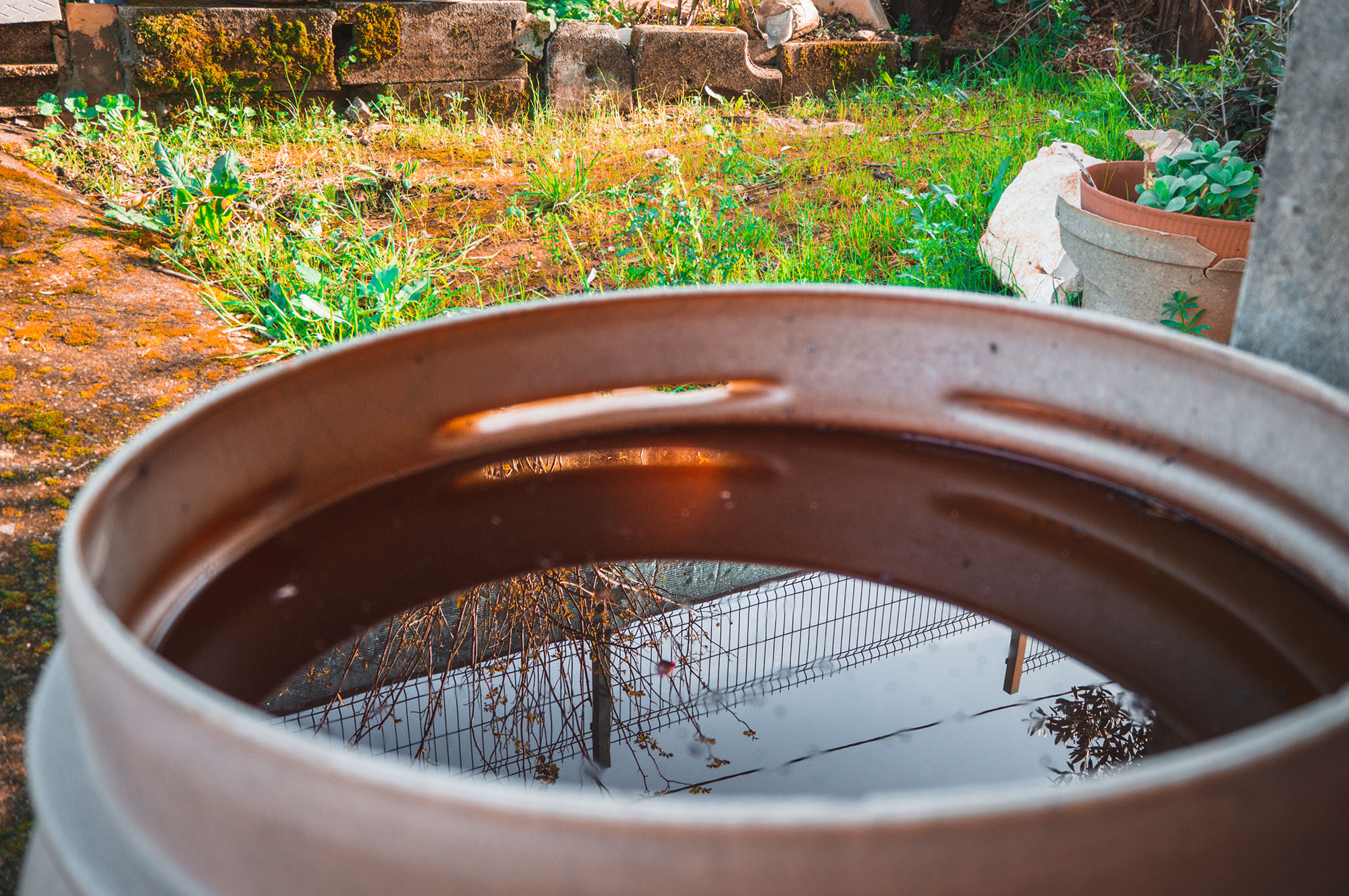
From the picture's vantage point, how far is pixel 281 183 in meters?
3.11

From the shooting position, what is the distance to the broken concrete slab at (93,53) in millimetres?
3697

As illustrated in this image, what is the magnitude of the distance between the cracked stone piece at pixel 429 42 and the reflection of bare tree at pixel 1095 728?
4.17 meters

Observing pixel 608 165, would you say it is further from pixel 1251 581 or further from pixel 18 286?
pixel 1251 581

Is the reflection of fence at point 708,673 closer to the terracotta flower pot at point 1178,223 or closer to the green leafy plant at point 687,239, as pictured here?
the terracotta flower pot at point 1178,223

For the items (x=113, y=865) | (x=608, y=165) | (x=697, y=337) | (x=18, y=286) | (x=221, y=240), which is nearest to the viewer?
(x=113, y=865)

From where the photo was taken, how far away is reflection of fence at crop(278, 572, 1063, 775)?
2.28 feet

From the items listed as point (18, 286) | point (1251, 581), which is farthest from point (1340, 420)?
point (18, 286)

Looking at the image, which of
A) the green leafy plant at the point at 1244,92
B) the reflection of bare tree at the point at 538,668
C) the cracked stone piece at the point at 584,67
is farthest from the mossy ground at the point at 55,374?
the cracked stone piece at the point at 584,67

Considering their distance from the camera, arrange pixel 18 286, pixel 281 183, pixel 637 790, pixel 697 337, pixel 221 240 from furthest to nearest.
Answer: pixel 281 183 → pixel 221 240 → pixel 18 286 → pixel 697 337 → pixel 637 790

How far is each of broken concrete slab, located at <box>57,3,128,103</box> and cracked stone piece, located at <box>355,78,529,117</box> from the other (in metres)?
0.90

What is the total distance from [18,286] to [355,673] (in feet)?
5.92

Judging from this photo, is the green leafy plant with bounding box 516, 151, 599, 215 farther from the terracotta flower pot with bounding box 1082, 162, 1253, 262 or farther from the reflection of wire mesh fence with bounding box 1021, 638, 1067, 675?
the reflection of wire mesh fence with bounding box 1021, 638, 1067, 675

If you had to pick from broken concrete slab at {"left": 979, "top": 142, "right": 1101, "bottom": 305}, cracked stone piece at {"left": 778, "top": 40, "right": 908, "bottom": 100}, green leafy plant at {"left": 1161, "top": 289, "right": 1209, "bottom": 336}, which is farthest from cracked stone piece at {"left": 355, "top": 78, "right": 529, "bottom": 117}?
green leafy plant at {"left": 1161, "top": 289, "right": 1209, "bottom": 336}

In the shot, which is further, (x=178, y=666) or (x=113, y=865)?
(x=178, y=666)
